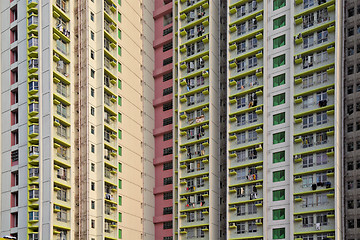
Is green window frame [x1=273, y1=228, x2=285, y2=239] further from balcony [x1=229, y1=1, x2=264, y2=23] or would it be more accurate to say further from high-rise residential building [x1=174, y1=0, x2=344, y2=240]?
balcony [x1=229, y1=1, x2=264, y2=23]

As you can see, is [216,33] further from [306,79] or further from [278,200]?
[278,200]

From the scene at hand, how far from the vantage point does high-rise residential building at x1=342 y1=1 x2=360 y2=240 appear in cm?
6175

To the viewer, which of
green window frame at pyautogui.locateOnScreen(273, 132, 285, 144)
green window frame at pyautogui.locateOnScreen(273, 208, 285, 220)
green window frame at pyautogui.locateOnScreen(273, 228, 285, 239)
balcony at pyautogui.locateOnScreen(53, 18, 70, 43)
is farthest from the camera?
balcony at pyautogui.locateOnScreen(53, 18, 70, 43)

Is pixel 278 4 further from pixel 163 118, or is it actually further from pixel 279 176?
pixel 163 118

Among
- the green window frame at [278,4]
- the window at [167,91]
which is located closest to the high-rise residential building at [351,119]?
the green window frame at [278,4]

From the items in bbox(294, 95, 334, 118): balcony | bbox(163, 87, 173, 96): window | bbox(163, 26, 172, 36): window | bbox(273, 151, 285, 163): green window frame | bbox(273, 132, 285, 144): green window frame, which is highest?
bbox(163, 26, 172, 36): window

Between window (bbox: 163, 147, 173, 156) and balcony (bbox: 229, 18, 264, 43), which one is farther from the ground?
balcony (bbox: 229, 18, 264, 43)

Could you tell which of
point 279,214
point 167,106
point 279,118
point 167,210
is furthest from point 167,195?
point 279,118

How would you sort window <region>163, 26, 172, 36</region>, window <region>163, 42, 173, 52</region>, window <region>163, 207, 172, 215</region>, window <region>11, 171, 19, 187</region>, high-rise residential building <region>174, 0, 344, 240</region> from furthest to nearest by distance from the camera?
window <region>163, 26, 172, 36</region>, window <region>163, 42, 173, 52</region>, window <region>163, 207, 172, 215</region>, window <region>11, 171, 19, 187</region>, high-rise residential building <region>174, 0, 344, 240</region>

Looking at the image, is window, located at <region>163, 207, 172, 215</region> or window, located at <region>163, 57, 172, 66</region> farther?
window, located at <region>163, 57, 172, 66</region>

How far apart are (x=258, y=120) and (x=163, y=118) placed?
16362 millimetres

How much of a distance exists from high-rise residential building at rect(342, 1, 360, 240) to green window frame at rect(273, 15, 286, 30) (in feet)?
24.5

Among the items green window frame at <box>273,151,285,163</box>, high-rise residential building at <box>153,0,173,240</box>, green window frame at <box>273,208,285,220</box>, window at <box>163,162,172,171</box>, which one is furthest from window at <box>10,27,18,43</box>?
green window frame at <box>273,208,285,220</box>

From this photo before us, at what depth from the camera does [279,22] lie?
70188 mm
